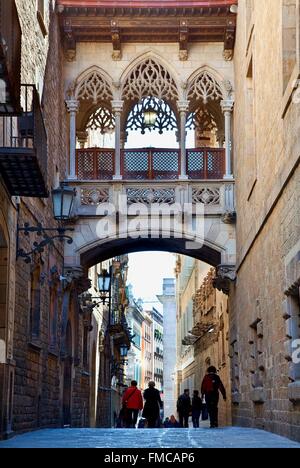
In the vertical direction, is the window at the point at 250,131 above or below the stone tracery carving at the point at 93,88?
below

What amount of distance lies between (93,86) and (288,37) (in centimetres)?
971

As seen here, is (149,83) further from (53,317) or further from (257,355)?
(257,355)

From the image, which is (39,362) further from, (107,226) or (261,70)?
(261,70)

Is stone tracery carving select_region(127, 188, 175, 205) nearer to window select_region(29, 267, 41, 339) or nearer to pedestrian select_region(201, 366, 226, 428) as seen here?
pedestrian select_region(201, 366, 226, 428)

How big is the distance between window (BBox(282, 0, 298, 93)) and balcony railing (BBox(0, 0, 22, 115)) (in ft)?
12.8

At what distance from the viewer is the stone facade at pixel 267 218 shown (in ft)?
41.6

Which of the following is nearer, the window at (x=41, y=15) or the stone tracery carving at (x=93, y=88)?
the window at (x=41, y=15)

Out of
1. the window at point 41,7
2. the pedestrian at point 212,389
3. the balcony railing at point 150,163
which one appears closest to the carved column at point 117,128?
the balcony railing at point 150,163

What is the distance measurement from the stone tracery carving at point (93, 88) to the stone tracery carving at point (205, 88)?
78.1 inches

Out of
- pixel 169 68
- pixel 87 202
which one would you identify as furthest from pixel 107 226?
pixel 169 68

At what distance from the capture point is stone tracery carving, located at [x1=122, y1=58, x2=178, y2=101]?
22.5 m

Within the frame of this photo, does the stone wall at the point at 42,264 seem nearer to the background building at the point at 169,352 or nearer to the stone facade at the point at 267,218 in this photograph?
the stone facade at the point at 267,218

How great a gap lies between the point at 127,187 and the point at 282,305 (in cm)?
920

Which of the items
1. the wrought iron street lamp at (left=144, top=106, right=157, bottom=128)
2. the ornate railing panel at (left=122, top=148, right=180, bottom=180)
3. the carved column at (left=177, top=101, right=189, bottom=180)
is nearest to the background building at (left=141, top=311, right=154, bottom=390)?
the wrought iron street lamp at (left=144, top=106, right=157, bottom=128)
